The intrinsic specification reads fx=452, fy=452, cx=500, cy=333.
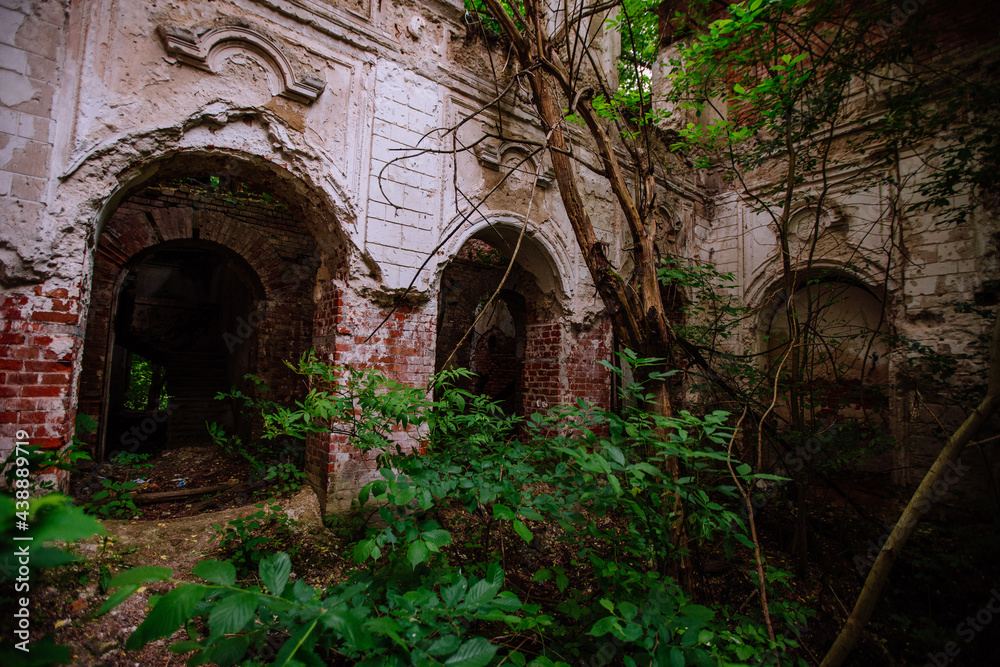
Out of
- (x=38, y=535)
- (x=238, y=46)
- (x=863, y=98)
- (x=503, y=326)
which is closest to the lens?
(x=38, y=535)

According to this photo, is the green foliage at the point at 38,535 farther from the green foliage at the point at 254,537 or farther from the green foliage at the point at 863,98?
the green foliage at the point at 863,98

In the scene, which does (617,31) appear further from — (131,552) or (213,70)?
(131,552)

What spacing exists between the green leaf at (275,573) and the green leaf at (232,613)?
0.22ft

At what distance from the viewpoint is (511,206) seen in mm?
5094

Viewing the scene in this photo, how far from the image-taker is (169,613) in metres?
0.98

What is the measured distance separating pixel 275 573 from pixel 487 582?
27.0 inches

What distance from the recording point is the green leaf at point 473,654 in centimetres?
124

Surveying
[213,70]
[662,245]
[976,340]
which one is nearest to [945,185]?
[976,340]

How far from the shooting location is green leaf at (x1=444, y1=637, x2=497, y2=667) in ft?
4.08

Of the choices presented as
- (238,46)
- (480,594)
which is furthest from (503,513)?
(238,46)

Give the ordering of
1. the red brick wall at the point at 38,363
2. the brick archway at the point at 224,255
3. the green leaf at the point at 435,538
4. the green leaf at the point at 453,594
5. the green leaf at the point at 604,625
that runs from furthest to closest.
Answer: the brick archway at the point at 224,255 < the red brick wall at the point at 38,363 < the green leaf at the point at 435,538 < the green leaf at the point at 604,625 < the green leaf at the point at 453,594

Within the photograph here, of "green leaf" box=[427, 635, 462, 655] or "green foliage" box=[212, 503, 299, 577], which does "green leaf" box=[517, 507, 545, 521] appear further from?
"green foliage" box=[212, 503, 299, 577]

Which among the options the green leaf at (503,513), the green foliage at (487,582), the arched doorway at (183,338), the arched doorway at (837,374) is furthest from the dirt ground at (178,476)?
the arched doorway at (837,374)

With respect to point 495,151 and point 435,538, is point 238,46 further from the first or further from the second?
point 435,538
